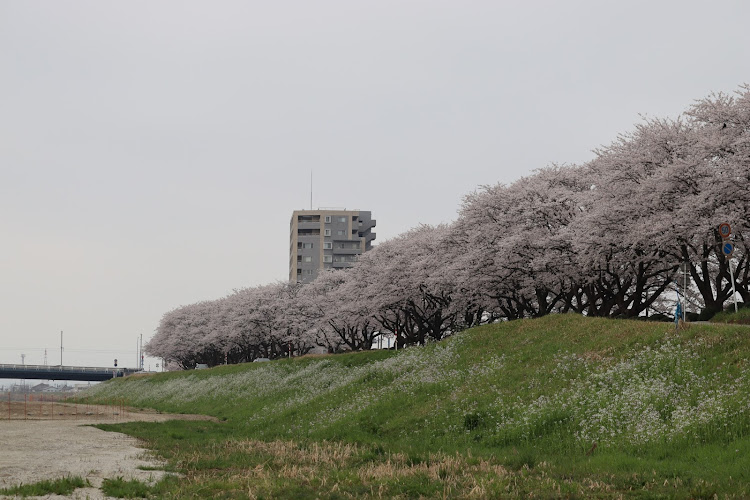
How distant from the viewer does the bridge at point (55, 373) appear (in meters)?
165

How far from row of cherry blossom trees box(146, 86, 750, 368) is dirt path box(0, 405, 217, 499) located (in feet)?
68.0

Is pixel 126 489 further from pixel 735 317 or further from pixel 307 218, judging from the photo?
pixel 307 218

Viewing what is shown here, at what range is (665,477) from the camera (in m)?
16.3

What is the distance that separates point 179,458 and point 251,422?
15703 millimetres

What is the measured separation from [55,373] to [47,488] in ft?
549

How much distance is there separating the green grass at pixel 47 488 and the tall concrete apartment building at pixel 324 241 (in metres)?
168

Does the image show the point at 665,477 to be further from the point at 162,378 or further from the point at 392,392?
the point at 162,378

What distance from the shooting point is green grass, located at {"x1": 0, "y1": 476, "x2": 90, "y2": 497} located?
1501 centimetres

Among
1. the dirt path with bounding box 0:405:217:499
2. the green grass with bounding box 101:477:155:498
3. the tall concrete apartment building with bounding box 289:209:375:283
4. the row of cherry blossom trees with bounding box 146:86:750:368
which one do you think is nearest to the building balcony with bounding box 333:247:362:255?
the tall concrete apartment building with bounding box 289:209:375:283

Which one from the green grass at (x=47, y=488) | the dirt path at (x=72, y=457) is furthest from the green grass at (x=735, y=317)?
the green grass at (x=47, y=488)

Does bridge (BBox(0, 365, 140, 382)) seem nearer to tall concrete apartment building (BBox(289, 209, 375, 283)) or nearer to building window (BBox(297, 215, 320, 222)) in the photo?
tall concrete apartment building (BBox(289, 209, 375, 283))

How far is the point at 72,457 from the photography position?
21.6m

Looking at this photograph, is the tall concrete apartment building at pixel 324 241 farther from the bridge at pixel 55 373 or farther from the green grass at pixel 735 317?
the green grass at pixel 735 317

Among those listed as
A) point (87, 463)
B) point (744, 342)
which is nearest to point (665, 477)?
point (744, 342)
